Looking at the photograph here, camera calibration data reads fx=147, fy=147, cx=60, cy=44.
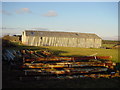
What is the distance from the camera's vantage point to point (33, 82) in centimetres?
841

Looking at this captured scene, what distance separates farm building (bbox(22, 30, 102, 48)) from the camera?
1494 inches

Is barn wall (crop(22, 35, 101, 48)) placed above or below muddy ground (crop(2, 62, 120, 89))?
above

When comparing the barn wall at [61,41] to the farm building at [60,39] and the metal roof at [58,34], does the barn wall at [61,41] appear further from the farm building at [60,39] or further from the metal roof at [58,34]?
the metal roof at [58,34]

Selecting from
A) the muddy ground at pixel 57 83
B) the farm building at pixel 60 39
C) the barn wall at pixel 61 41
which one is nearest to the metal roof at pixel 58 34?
the farm building at pixel 60 39

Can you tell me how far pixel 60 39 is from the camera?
40.2m

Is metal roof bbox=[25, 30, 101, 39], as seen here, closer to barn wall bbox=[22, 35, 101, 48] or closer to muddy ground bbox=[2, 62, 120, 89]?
barn wall bbox=[22, 35, 101, 48]

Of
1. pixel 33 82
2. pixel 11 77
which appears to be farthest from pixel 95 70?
pixel 11 77

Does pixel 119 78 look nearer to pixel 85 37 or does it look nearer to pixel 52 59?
pixel 52 59

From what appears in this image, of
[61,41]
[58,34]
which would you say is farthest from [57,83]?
[58,34]

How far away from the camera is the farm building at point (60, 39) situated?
37.9 metres

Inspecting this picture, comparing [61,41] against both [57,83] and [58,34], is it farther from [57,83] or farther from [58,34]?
[57,83]

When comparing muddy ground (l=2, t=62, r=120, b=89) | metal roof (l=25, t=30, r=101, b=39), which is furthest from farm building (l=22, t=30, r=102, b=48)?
muddy ground (l=2, t=62, r=120, b=89)

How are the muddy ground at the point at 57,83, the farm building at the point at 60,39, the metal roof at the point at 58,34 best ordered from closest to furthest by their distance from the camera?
the muddy ground at the point at 57,83 < the farm building at the point at 60,39 < the metal roof at the point at 58,34

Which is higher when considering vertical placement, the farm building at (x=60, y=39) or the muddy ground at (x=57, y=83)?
the farm building at (x=60, y=39)
